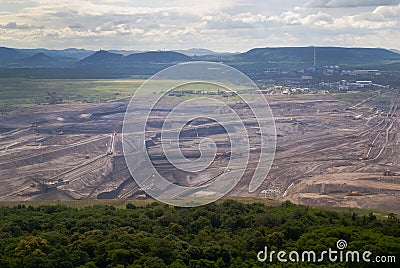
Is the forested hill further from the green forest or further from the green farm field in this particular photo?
the green forest

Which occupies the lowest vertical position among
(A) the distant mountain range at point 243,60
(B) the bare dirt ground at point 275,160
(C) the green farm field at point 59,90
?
(B) the bare dirt ground at point 275,160

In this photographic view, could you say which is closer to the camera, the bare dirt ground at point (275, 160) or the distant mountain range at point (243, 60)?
the bare dirt ground at point (275, 160)

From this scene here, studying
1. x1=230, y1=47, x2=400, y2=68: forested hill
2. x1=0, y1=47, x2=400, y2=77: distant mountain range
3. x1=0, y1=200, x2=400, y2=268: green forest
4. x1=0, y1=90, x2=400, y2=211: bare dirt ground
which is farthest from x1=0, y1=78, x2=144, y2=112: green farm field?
x1=230, y1=47, x2=400, y2=68: forested hill

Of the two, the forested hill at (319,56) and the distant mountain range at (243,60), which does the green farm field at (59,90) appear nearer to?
the distant mountain range at (243,60)

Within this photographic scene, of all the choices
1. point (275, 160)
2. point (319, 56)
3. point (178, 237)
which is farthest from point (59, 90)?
point (319, 56)

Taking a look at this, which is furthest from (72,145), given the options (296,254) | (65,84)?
(65,84)

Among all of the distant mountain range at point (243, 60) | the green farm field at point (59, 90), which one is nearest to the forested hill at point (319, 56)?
the distant mountain range at point (243, 60)
